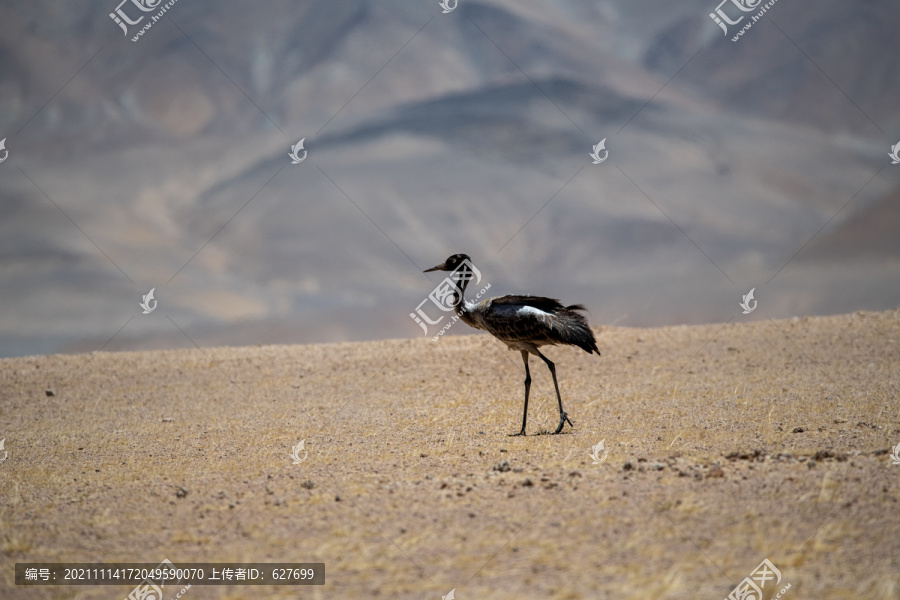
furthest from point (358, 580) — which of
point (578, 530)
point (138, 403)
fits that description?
point (138, 403)

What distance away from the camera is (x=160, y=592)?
714cm

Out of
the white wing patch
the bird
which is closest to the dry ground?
the bird

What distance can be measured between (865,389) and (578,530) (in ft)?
42.0

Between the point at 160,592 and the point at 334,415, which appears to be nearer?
the point at 160,592

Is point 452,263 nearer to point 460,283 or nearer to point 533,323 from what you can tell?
point 460,283

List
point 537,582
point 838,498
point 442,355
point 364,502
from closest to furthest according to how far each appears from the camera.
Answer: point 537,582 < point 838,498 < point 364,502 < point 442,355

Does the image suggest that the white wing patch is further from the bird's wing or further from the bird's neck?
the bird's neck

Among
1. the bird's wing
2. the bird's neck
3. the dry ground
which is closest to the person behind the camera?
the dry ground

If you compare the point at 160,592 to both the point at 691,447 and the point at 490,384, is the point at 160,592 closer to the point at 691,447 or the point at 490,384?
the point at 691,447

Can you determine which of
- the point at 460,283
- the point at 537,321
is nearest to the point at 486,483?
the point at 537,321

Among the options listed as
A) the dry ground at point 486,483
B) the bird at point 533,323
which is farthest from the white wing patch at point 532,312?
the dry ground at point 486,483

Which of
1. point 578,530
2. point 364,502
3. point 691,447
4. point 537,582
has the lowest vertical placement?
point 537,582

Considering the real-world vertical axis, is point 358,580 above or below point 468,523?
below

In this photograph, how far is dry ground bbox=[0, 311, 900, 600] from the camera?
7180mm
